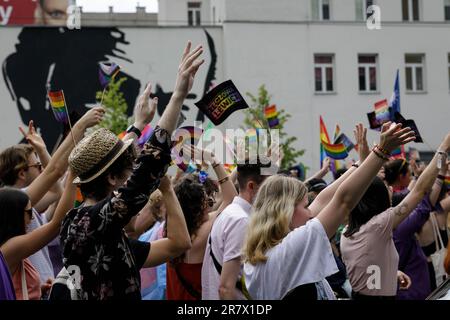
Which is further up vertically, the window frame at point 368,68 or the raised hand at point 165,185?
the window frame at point 368,68

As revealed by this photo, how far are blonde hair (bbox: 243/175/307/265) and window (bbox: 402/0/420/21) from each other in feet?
98.4

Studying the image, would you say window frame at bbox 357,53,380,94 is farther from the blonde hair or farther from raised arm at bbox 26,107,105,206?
the blonde hair

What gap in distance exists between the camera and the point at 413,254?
6.10m

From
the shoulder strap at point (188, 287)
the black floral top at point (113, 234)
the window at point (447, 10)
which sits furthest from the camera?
the window at point (447, 10)

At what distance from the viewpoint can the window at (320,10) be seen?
105ft

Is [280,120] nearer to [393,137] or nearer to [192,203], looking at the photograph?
[192,203]

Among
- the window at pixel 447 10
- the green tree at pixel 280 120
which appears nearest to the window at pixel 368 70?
the green tree at pixel 280 120

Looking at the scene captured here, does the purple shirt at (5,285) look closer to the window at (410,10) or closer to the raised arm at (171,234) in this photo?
the raised arm at (171,234)

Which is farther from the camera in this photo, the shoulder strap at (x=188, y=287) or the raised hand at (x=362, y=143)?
the shoulder strap at (x=188, y=287)

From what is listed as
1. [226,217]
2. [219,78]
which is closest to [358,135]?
[226,217]

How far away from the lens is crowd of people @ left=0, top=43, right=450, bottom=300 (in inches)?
125

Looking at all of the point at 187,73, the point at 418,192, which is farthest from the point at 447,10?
the point at 187,73

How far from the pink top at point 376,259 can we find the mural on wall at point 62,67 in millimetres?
24873
